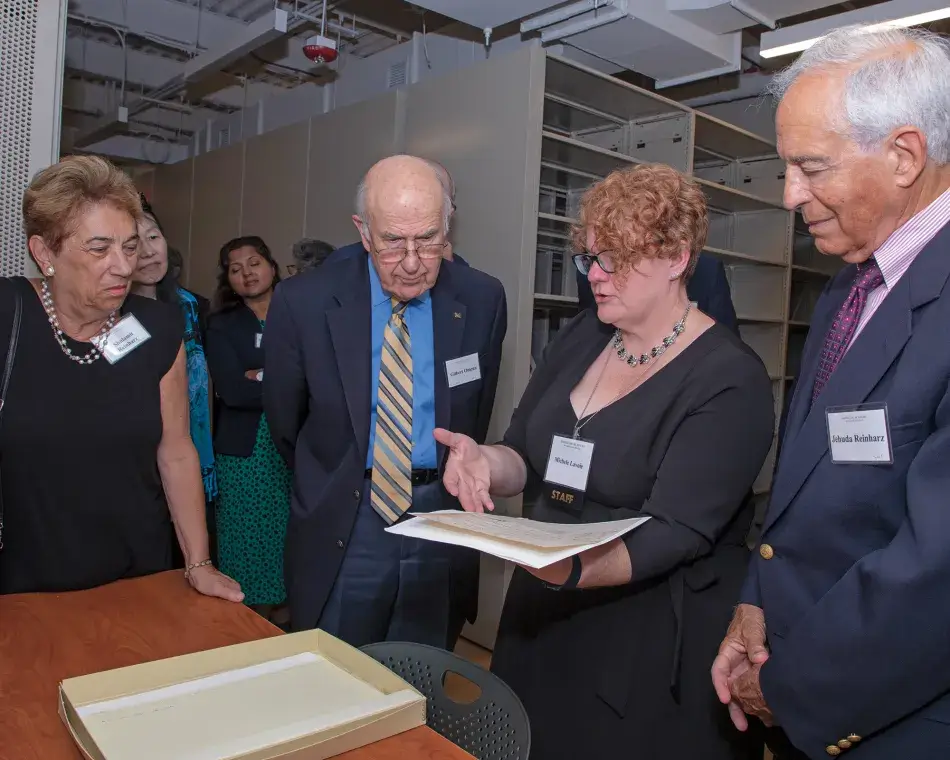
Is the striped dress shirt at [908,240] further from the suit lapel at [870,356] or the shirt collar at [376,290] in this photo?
the shirt collar at [376,290]

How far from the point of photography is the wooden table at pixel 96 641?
99 centimetres

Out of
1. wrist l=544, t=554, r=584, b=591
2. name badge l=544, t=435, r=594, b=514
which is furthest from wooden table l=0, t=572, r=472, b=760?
name badge l=544, t=435, r=594, b=514

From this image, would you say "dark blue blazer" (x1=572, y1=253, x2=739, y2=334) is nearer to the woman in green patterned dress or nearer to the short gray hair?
the short gray hair

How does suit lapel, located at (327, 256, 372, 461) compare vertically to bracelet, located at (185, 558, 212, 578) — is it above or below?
above

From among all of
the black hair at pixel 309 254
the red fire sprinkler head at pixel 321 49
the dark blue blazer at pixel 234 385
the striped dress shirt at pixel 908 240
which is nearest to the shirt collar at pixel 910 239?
the striped dress shirt at pixel 908 240

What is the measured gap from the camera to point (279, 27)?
4.66 metres

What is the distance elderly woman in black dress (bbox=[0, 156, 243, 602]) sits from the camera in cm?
164

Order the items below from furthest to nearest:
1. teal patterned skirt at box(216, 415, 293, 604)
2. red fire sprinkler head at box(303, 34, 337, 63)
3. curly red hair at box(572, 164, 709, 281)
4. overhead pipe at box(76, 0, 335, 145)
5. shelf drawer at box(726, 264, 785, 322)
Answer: overhead pipe at box(76, 0, 335, 145), shelf drawer at box(726, 264, 785, 322), red fire sprinkler head at box(303, 34, 337, 63), teal patterned skirt at box(216, 415, 293, 604), curly red hair at box(572, 164, 709, 281)

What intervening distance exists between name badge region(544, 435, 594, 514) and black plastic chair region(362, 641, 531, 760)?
0.40 m

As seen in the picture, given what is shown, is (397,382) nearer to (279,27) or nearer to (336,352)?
(336,352)

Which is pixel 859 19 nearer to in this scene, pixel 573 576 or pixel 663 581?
pixel 663 581

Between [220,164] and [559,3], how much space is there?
331 centimetres

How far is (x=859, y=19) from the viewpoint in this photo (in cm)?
429

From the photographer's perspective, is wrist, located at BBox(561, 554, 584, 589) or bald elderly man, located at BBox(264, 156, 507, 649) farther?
bald elderly man, located at BBox(264, 156, 507, 649)
